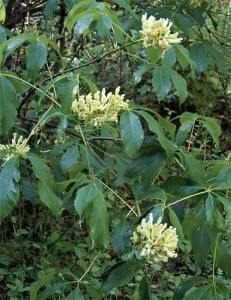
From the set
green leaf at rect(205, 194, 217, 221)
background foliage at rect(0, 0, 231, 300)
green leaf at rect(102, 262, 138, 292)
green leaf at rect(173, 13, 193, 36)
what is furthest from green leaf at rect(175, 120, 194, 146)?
green leaf at rect(173, 13, 193, 36)

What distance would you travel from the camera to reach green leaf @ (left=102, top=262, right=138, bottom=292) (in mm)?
1741

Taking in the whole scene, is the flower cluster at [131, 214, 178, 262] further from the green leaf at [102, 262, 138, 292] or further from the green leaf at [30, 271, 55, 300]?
the green leaf at [30, 271, 55, 300]

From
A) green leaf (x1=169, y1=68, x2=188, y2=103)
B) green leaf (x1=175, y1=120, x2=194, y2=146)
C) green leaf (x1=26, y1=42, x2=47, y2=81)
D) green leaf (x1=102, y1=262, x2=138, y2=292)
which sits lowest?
green leaf (x1=102, y1=262, x2=138, y2=292)

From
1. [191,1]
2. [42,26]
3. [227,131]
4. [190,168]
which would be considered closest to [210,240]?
[190,168]

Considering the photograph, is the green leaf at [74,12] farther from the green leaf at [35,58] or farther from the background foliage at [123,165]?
the green leaf at [35,58]

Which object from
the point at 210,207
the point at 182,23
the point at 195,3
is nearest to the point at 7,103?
the point at 210,207

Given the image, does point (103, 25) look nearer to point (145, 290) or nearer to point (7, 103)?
point (7, 103)

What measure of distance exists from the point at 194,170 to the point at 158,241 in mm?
370

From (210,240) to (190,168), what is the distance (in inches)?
12.1

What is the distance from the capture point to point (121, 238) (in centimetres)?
173

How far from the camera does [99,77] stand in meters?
5.00

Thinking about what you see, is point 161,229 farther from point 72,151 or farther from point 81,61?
point 81,61

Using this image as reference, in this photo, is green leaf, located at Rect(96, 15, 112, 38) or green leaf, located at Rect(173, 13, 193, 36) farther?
green leaf, located at Rect(173, 13, 193, 36)

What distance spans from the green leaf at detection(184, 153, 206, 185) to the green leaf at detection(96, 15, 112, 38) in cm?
44
